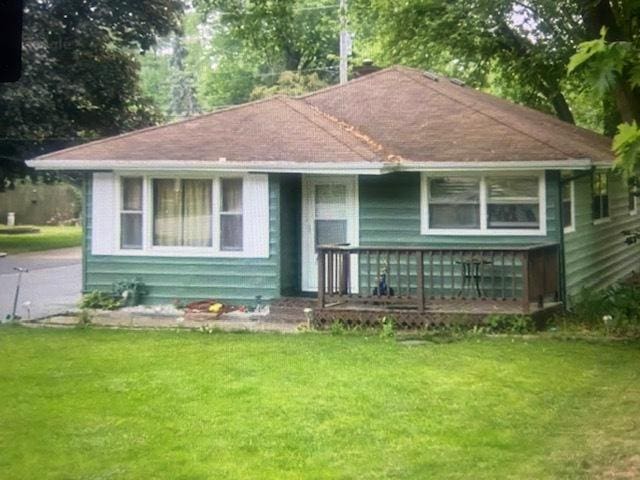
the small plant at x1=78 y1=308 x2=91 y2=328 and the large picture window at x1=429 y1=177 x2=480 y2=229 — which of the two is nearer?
the small plant at x1=78 y1=308 x2=91 y2=328

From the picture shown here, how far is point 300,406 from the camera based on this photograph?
5.86 meters

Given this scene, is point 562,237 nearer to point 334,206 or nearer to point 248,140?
point 334,206

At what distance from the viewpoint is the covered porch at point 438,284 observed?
A: 30.5ft

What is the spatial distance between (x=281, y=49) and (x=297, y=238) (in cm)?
243

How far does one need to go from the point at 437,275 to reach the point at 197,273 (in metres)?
3.01

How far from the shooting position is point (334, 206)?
37.1 ft

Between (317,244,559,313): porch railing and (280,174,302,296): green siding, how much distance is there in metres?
0.85

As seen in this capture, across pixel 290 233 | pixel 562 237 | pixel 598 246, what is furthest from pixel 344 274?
pixel 598 246

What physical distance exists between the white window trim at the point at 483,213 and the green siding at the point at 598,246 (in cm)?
80

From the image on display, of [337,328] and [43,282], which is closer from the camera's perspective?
[337,328]

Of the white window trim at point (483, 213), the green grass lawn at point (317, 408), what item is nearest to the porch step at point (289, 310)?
the green grass lawn at point (317, 408)

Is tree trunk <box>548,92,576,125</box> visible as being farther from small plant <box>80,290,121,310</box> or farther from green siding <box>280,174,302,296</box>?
small plant <box>80,290,121,310</box>

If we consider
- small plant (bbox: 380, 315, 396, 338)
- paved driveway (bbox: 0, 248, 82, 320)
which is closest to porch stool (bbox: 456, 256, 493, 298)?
small plant (bbox: 380, 315, 396, 338)

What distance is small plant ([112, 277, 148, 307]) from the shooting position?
1130cm
